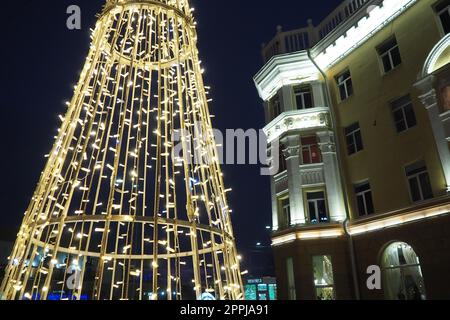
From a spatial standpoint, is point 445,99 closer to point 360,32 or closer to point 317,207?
point 360,32

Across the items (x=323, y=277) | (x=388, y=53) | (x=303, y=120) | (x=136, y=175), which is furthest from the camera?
(x=303, y=120)

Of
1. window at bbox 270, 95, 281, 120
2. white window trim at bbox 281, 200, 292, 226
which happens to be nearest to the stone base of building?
white window trim at bbox 281, 200, 292, 226

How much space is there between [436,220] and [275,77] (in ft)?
30.0

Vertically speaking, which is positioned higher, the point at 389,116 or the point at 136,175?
the point at 389,116

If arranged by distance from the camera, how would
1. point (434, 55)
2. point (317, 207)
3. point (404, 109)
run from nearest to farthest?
1. point (434, 55)
2. point (404, 109)
3. point (317, 207)

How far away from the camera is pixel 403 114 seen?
12.0 metres

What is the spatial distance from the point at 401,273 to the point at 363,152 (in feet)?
14.8

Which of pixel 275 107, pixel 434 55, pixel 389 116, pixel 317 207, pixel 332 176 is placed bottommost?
pixel 317 207

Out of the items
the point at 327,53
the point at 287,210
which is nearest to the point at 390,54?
the point at 327,53

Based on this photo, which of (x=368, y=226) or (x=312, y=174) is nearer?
(x=368, y=226)

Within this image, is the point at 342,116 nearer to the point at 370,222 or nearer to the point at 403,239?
the point at 370,222

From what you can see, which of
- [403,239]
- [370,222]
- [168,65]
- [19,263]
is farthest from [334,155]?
[19,263]

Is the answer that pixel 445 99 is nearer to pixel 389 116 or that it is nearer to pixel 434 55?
pixel 434 55

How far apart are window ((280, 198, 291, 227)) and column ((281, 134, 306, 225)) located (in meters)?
0.91
